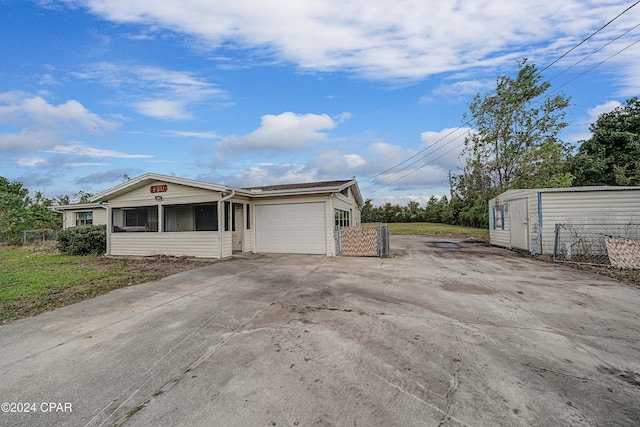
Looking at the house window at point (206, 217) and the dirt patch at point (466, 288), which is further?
the house window at point (206, 217)

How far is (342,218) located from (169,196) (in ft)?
25.1

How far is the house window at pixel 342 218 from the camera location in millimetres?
12241

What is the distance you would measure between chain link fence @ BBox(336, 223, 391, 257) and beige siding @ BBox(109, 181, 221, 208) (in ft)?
16.8

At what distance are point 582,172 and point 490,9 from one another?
59.4ft

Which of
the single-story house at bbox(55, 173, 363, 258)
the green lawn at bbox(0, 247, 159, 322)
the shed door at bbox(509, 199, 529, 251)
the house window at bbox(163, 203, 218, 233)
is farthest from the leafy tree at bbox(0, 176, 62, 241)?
the shed door at bbox(509, 199, 529, 251)

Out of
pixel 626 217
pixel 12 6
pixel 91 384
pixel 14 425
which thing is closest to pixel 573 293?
pixel 626 217

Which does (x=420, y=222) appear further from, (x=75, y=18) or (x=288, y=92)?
(x=75, y=18)

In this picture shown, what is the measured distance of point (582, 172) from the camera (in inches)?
774

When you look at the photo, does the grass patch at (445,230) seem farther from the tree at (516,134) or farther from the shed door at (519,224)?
the shed door at (519,224)

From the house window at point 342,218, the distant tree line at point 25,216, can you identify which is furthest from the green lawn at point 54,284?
the distant tree line at point 25,216

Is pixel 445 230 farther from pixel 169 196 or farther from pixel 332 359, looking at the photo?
pixel 332 359

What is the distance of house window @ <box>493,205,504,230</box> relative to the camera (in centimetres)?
1301

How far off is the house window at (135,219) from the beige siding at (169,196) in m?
0.49

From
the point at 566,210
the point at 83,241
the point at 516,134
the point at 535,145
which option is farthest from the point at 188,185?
the point at 535,145
